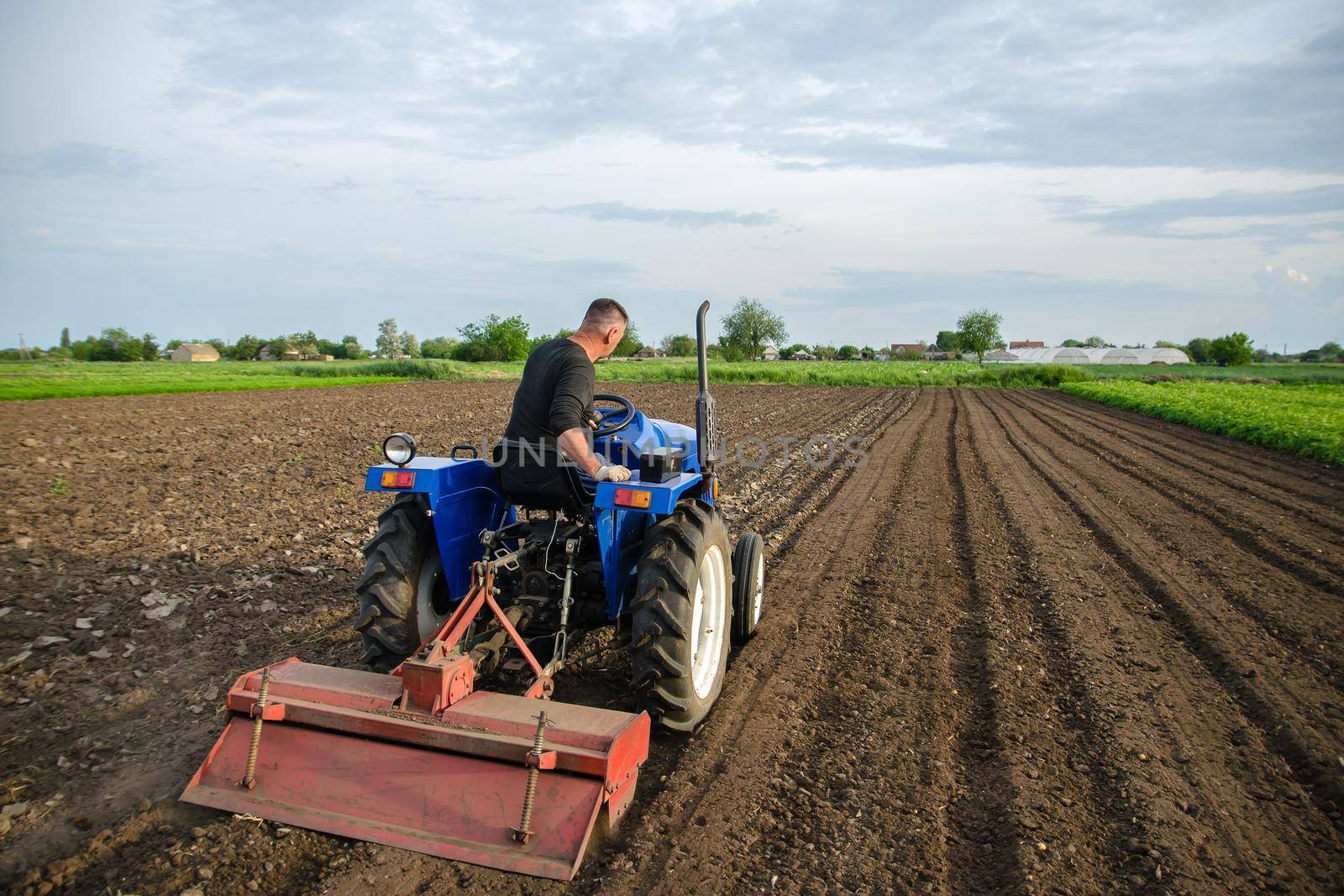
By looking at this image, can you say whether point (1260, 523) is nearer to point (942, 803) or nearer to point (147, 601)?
point (942, 803)

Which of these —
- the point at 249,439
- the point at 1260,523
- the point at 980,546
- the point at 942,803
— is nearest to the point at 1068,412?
the point at 1260,523

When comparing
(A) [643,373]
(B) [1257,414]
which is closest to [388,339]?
(A) [643,373]

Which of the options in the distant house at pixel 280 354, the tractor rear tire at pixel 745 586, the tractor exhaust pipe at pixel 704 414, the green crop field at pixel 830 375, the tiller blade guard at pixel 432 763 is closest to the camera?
the tiller blade guard at pixel 432 763

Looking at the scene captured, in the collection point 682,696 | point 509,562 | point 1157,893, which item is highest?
point 509,562

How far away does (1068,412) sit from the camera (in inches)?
925

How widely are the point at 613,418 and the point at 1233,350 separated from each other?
92.5 m

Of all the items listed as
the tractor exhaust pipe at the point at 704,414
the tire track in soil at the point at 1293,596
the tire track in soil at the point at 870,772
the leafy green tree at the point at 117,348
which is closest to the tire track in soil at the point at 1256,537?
the tire track in soil at the point at 1293,596

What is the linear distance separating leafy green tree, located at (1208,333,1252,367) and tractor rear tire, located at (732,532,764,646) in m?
89.5

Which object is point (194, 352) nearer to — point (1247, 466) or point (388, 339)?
point (388, 339)

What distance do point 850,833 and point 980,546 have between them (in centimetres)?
469

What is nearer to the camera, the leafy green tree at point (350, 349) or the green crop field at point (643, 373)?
the green crop field at point (643, 373)

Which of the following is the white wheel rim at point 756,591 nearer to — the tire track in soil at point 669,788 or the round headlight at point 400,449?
the tire track in soil at point 669,788

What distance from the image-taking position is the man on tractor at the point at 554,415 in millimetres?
3238

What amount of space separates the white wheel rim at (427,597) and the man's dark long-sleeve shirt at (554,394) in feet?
2.19
